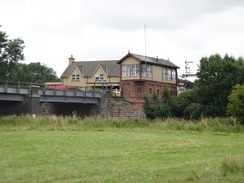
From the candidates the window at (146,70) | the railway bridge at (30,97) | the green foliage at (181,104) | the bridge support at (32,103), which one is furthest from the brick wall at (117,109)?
the bridge support at (32,103)

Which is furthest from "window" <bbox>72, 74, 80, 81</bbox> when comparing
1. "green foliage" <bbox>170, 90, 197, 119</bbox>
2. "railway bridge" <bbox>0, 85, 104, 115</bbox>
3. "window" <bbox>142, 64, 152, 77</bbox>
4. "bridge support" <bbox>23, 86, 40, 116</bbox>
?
"bridge support" <bbox>23, 86, 40, 116</bbox>

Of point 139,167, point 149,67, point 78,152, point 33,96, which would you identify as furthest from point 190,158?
point 149,67

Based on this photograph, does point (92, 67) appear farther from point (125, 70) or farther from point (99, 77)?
point (125, 70)

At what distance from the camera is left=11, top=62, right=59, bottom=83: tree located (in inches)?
4657

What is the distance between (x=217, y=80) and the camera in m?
60.5

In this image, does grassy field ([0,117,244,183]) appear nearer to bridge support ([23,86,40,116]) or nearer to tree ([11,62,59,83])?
bridge support ([23,86,40,116])

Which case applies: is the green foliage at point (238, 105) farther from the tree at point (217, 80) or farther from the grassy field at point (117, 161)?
the grassy field at point (117, 161)

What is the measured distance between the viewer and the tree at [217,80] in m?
58.3

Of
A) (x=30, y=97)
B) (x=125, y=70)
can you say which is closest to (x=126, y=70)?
(x=125, y=70)

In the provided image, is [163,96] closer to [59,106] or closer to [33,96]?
[59,106]

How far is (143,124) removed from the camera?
1460 inches

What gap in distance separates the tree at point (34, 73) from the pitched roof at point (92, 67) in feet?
109

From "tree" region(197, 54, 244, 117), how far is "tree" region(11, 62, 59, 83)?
67934mm

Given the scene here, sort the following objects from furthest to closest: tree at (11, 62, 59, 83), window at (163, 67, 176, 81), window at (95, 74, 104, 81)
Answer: tree at (11, 62, 59, 83), window at (95, 74, 104, 81), window at (163, 67, 176, 81)
